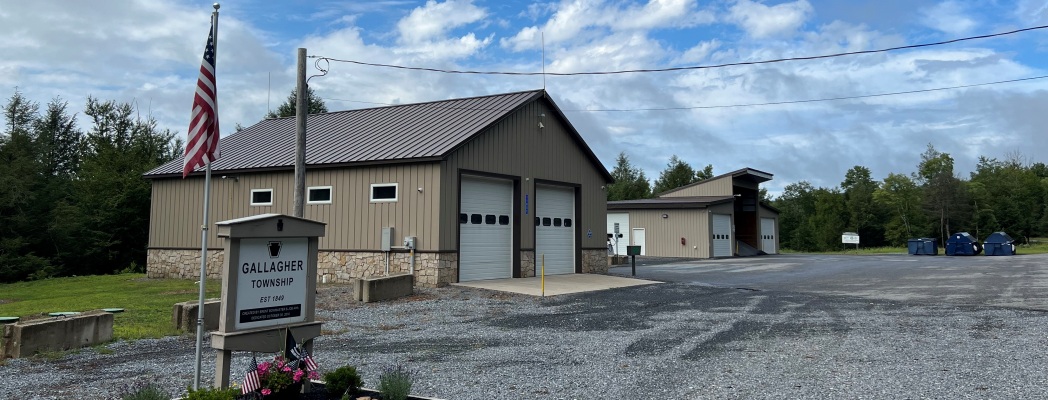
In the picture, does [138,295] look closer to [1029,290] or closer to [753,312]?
[753,312]

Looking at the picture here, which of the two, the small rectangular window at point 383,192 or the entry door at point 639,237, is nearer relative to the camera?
the small rectangular window at point 383,192

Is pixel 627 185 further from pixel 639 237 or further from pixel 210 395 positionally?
pixel 210 395

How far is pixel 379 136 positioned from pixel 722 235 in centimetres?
2288

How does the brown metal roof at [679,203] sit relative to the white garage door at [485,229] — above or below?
above

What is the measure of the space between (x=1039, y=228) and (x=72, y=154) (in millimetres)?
81250

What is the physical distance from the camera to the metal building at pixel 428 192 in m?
16.9

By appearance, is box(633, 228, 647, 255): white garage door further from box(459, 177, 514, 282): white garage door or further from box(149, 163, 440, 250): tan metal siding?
box(149, 163, 440, 250): tan metal siding

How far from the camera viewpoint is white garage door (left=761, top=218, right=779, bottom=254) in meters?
42.7

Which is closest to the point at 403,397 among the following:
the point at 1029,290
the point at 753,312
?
the point at 753,312

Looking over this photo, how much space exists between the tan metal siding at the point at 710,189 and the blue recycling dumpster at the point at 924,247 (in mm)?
11237

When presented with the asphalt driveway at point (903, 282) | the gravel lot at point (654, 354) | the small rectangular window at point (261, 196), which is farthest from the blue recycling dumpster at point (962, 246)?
the small rectangular window at point (261, 196)

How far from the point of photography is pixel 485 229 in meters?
18.2

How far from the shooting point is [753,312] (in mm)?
12234

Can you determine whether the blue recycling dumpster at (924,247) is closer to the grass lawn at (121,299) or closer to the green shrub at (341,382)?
the grass lawn at (121,299)
